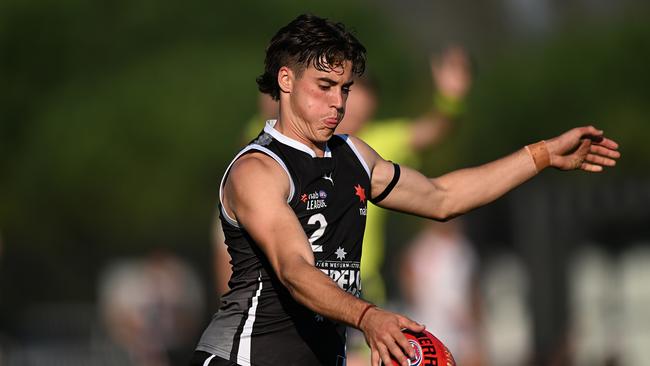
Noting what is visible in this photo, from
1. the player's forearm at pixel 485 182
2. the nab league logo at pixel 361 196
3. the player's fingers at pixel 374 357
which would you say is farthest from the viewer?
the player's forearm at pixel 485 182

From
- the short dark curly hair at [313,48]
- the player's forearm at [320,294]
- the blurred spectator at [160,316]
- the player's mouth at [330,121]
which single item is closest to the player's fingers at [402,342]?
the player's forearm at [320,294]

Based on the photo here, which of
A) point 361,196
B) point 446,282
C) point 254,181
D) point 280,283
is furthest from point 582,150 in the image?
point 446,282

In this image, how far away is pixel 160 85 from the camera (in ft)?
140

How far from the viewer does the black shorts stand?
19.3ft

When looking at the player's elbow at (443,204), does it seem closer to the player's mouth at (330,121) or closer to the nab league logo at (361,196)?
the nab league logo at (361,196)

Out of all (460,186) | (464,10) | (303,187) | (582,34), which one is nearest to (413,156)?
(460,186)

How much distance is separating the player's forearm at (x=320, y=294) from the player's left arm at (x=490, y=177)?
1.25 meters

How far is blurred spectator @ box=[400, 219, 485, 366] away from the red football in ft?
34.0

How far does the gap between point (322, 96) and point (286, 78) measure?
23cm

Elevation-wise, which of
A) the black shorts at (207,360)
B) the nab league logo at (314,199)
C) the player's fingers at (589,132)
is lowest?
the black shorts at (207,360)

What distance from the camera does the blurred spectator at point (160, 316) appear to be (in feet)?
66.2

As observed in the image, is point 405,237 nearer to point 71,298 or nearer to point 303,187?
point 71,298

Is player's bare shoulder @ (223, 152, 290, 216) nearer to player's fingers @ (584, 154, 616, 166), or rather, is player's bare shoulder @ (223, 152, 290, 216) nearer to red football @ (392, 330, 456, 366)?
red football @ (392, 330, 456, 366)

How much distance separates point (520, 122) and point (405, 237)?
2245 centimetres
